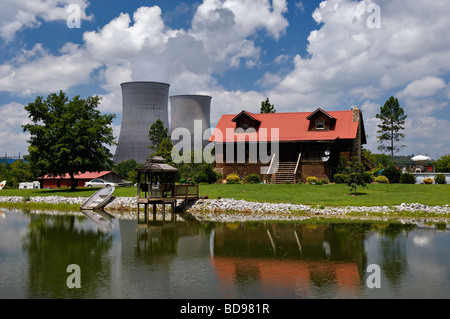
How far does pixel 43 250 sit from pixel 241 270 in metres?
9.24

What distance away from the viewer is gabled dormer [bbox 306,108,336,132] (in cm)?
4494

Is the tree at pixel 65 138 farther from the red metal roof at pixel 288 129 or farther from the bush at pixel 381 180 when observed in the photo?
the bush at pixel 381 180

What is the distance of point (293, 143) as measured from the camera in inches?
1759

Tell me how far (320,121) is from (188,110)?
4764 cm

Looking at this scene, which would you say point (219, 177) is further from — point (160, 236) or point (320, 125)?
point (160, 236)

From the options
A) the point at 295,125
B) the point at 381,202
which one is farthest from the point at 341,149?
the point at 381,202

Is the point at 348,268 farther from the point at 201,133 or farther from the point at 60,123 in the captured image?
the point at 201,133

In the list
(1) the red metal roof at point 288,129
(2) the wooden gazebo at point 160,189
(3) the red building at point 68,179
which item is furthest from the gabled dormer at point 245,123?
(3) the red building at point 68,179

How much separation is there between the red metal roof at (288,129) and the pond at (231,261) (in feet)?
65.1

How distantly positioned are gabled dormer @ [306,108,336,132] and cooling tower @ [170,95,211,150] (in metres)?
46.4

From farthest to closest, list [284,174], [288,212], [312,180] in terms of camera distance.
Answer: [284,174] → [312,180] → [288,212]

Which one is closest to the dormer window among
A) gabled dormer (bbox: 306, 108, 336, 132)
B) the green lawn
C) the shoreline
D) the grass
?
gabled dormer (bbox: 306, 108, 336, 132)

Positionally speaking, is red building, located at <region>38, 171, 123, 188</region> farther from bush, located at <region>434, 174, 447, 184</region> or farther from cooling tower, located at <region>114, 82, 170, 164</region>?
bush, located at <region>434, 174, 447, 184</region>

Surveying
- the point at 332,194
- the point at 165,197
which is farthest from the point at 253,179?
the point at 165,197
